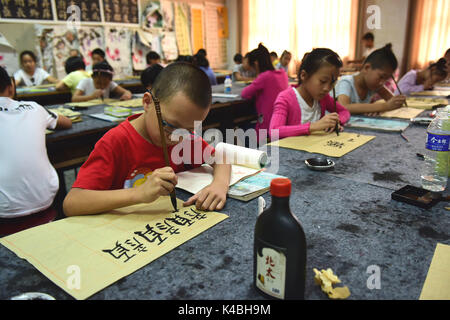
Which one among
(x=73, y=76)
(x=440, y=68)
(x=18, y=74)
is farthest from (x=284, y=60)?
(x=18, y=74)

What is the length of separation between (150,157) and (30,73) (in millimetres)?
4398

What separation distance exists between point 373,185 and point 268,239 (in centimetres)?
64

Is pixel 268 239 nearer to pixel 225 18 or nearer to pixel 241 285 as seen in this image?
pixel 241 285

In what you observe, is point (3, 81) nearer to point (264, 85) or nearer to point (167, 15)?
point (264, 85)

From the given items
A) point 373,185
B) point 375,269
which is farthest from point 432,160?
point 375,269

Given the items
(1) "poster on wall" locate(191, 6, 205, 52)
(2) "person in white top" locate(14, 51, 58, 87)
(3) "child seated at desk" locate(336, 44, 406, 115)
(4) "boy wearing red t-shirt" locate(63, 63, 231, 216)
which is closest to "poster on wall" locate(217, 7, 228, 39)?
(1) "poster on wall" locate(191, 6, 205, 52)

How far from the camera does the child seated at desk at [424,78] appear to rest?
347 cm

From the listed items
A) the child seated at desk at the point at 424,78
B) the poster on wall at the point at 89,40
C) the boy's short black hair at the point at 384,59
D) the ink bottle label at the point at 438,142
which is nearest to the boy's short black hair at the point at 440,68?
the child seated at desk at the point at 424,78

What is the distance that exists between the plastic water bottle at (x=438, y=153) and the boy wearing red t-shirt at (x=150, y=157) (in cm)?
62

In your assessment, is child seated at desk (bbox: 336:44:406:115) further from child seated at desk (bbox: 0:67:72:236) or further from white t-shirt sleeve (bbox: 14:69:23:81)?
white t-shirt sleeve (bbox: 14:69:23:81)

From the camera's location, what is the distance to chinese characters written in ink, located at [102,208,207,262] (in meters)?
0.63

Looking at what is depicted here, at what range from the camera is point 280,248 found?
1.48ft

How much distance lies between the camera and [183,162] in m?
1.24

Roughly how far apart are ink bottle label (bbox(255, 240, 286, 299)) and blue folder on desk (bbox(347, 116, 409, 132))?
4.74 feet
